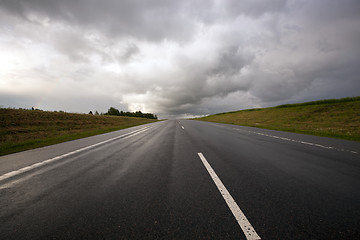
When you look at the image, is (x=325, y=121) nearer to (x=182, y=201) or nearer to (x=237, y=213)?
(x=237, y=213)

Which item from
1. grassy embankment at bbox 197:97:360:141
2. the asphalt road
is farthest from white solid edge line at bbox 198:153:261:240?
grassy embankment at bbox 197:97:360:141

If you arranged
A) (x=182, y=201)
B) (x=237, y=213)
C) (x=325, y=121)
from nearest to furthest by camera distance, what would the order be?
(x=237, y=213)
(x=182, y=201)
(x=325, y=121)

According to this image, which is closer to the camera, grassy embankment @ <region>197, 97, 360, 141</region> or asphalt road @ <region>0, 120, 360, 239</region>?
asphalt road @ <region>0, 120, 360, 239</region>

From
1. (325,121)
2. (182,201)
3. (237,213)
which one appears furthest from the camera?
(325,121)

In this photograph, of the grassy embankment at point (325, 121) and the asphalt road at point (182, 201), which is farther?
the grassy embankment at point (325, 121)

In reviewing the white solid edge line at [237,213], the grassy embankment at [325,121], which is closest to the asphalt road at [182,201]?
the white solid edge line at [237,213]

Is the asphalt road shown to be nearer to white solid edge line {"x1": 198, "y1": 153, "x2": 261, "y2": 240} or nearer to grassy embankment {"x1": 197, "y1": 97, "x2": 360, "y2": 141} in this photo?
white solid edge line {"x1": 198, "y1": 153, "x2": 261, "y2": 240}

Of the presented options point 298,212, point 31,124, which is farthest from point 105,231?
point 31,124

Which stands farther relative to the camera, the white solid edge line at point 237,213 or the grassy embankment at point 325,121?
the grassy embankment at point 325,121

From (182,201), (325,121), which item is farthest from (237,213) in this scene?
(325,121)

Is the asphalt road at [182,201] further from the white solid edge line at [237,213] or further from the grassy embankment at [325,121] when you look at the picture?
the grassy embankment at [325,121]

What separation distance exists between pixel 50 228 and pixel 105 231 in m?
0.75

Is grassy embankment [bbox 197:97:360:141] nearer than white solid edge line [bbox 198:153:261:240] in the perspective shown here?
No

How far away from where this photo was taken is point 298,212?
2055mm
